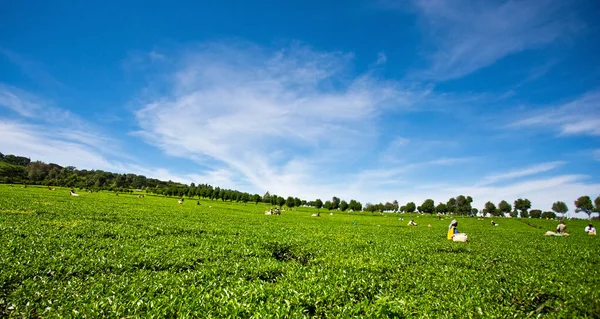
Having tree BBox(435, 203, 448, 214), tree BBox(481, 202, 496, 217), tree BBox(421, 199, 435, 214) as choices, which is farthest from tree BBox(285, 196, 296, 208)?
tree BBox(481, 202, 496, 217)

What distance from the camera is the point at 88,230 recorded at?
17.2 m

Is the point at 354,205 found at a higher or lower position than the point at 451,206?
lower

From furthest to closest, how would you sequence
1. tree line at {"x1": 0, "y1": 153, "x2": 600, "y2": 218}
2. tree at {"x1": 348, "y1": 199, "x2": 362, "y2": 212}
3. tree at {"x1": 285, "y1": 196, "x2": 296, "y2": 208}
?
tree at {"x1": 348, "y1": 199, "x2": 362, "y2": 212} < tree at {"x1": 285, "y1": 196, "x2": 296, "y2": 208} < tree line at {"x1": 0, "y1": 153, "x2": 600, "y2": 218}

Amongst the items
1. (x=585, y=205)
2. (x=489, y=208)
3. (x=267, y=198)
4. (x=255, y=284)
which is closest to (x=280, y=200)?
(x=267, y=198)

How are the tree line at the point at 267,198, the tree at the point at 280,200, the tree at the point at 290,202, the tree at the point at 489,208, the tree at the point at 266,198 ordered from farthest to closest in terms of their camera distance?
the tree at the point at 266,198 < the tree at the point at 489,208 < the tree at the point at 290,202 < the tree at the point at 280,200 < the tree line at the point at 267,198

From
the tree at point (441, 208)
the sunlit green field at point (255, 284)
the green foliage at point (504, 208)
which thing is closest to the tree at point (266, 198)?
the tree at point (441, 208)

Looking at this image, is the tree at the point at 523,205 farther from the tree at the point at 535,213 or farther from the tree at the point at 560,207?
the tree at the point at 560,207

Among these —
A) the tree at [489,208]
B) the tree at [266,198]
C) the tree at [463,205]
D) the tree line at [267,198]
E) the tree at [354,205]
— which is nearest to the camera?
the tree line at [267,198]

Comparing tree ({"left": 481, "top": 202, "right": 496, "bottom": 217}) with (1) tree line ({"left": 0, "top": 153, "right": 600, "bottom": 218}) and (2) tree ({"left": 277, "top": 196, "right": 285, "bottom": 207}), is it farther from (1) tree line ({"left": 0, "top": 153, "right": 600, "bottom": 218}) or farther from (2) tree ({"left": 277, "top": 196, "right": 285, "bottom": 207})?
(2) tree ({"left": 277, "top": 196, "right": 285, "bottom": 207})

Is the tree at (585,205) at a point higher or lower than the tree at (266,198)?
higher

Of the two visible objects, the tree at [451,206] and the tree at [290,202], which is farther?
the tree at [451,206]

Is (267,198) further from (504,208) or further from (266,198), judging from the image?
(504,208)

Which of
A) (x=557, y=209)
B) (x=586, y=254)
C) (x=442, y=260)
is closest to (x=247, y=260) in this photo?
(x=442, y=260)

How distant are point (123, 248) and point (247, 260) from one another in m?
5.95
